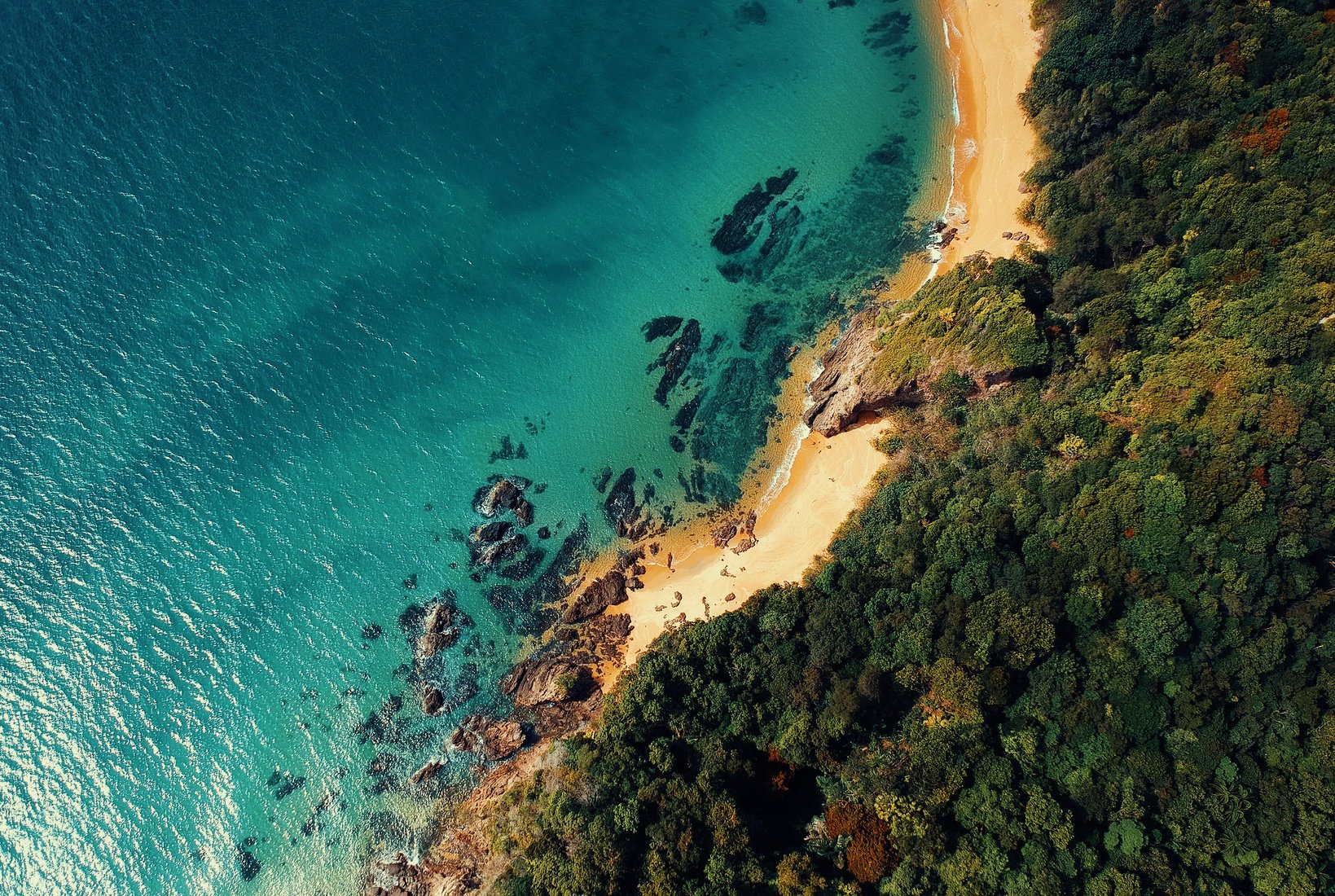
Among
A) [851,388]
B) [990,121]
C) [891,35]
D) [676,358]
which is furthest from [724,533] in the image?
[891,35]

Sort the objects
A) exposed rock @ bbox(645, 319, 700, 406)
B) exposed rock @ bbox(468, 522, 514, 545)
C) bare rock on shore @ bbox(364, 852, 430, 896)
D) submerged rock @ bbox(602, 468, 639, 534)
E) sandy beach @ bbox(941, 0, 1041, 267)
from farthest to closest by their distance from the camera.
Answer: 1. sandy beach @ bbox(941, 0, 1041, 267)
2. exposed rock @ bbox(645, 319, 700, 406)
3. submerged rock @ bbox(602, 468, 639, 534)
4. exposed rock @ bbox(468, 522, 514, 545)
5. bare rock on shore @ bbox(364, 852, 430, 896)

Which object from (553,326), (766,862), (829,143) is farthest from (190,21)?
(766,862)

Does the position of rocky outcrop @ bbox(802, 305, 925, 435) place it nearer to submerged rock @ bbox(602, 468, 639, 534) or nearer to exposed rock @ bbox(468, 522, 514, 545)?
submerged rock @ bbox(602, 468, 639, 534)

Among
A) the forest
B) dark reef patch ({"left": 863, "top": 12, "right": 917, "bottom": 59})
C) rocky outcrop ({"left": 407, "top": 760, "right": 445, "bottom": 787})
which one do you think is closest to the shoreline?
rocky outcrop ({"left": 407, "top": 760, "right": 445, "bottom": 787})

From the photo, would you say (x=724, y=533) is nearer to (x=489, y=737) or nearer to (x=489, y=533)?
(x=489, y=533)

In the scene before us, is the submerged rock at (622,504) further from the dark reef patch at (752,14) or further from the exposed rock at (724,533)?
the dark reef patch at (752,14)
